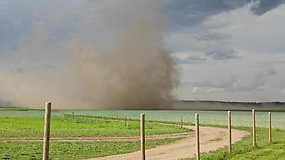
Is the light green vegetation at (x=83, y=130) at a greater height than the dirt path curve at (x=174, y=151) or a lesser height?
lesser

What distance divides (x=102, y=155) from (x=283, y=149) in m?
11.3

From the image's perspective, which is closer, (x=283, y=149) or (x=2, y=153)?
(x=283, y=149)

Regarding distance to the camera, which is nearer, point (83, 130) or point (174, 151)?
point (174, 151)

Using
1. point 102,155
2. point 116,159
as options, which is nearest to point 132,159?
point 116,159

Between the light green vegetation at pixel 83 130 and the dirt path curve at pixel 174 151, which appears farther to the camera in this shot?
the light green vegetation at pixel 83 130

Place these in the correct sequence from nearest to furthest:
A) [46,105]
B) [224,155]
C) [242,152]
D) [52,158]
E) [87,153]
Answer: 1. [46,105]
2. [224,155]
3. [242,152]
4. [52,158]
5. [87,153]

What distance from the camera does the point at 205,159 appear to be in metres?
17.9

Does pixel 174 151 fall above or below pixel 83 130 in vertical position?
above

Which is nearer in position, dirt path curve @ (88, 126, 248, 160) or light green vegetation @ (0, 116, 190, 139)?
dirt path curve @ (88, 126, 248, 160)

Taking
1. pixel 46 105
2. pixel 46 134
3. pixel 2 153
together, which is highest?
pixel 46 105

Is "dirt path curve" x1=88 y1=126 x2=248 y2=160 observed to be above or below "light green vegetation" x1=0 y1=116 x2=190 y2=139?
above

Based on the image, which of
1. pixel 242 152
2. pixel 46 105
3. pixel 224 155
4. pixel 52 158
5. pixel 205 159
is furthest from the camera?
pixel 52 158

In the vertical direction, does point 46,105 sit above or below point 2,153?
above

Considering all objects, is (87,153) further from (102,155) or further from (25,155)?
(25,155)
